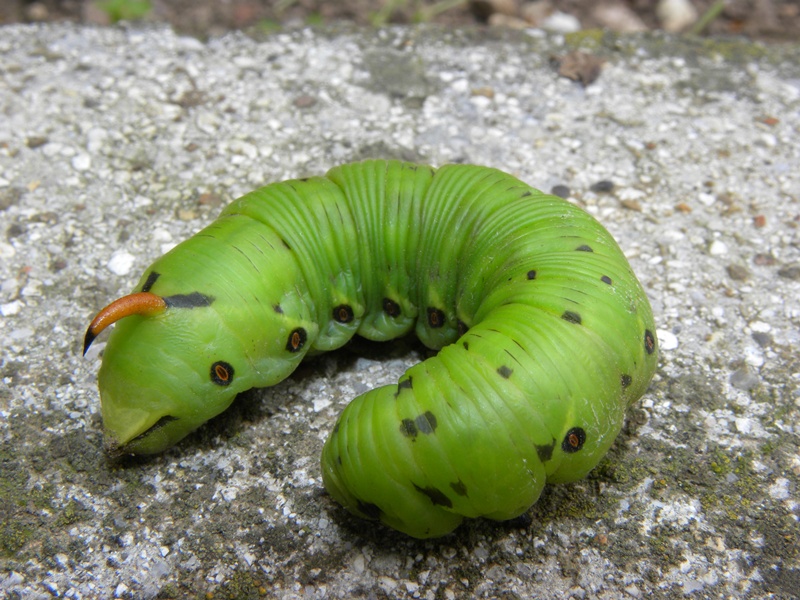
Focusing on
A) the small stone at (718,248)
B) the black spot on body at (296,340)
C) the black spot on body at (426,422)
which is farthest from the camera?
the small stone at (718,248)

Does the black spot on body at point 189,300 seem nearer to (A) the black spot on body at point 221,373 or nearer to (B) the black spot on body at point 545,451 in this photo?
(A) the black spot on body at point 221,373

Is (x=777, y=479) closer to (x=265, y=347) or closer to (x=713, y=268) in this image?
(x=713, y=268)

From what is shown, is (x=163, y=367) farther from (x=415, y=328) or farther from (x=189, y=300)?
(x=415, y=328)

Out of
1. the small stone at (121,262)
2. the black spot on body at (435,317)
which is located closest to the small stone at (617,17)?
the black spot on body at (435,317)

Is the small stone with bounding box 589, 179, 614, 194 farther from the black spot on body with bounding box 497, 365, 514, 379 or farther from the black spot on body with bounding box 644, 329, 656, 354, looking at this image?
the black spot on body with bounding box 497, 365, 514, 379

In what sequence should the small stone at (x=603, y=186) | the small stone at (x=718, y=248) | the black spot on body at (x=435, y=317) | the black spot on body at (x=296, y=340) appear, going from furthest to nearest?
the small stone at (x=603, y=186) → the small stone at (x=718, y=248) → the black spot on body at (x=435, y=317) → the black spot on body at (x=296, y=340)
